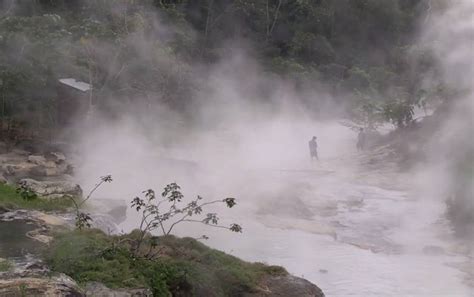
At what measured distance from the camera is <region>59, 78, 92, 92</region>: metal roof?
63.4 ft

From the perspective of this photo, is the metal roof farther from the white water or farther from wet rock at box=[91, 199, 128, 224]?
wet rock at box=[91, 199, 128, 224]

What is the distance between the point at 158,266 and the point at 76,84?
14776 millimetres

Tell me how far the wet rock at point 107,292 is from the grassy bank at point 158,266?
7 cm

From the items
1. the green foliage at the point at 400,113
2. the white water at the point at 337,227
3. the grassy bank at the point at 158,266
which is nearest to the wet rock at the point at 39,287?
the grassy bank at the point at 158,266

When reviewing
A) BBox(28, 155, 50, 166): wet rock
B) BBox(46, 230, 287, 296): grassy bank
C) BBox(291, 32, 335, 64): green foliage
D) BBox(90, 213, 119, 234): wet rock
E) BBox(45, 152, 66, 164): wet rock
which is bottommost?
BBox(46, 230, 287, 296): grassy bank

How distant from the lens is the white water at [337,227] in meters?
9.78

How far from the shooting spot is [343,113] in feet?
96.8

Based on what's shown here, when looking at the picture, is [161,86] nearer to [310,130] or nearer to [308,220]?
[310,130]

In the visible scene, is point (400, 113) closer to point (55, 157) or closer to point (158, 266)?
point (55, 157)

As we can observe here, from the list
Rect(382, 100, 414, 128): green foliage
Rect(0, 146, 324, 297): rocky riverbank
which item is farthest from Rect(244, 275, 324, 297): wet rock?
Rect(382, 100, 414, 128): green foliage

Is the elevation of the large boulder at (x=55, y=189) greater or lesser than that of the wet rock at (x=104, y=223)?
greater

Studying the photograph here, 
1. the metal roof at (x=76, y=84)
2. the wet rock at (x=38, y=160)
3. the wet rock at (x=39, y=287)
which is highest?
the metal roof at (x=76, y=84)

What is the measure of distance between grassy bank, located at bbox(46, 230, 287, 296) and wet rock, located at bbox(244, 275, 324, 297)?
10 centimetres

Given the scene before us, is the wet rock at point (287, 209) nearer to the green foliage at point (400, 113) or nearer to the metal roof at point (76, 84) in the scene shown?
the metal roof at point (76, 84)
